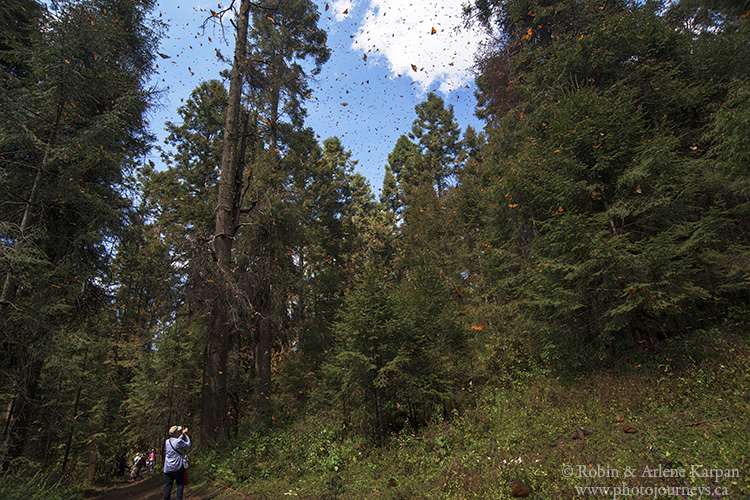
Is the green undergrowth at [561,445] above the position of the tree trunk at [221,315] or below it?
below

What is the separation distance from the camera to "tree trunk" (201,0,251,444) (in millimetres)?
8617

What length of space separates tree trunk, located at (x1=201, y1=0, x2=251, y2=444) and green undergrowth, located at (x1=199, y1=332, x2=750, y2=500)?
822 millimetres

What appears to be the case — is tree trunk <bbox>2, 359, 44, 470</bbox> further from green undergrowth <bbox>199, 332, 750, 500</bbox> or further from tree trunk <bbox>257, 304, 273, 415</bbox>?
tree trunk <bbox>257, 304, 273, 415</bbox>

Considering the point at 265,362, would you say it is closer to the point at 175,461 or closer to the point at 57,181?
the point at 175,461

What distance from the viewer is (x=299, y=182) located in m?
19.9

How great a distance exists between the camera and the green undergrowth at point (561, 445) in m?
4.51

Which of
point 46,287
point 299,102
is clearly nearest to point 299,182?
point 299,102

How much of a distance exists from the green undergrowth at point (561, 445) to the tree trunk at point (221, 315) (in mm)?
822

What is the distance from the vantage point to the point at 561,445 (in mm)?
5961

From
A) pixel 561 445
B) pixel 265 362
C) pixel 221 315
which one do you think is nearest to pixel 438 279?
pixel 561 445

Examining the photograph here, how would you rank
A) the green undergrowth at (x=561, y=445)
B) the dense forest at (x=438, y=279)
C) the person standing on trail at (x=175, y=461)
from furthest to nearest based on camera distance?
the dense forest at (x=438, y=279) → the person standing on trail at (x=175, y=461) → the green undergrowth at (x=561, y=445)

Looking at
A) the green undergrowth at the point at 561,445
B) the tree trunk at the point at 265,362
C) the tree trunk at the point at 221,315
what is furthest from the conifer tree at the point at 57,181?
the tree trunk at the point at 265,362

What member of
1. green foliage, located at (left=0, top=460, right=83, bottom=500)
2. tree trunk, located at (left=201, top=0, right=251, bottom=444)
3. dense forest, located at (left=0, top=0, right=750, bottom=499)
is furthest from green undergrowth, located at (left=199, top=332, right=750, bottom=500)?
green foliage, located at (left=0, top=460, right=83, bottom=500)

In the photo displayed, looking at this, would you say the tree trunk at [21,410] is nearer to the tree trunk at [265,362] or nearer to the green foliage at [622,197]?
the tree trunk at [265,362]
